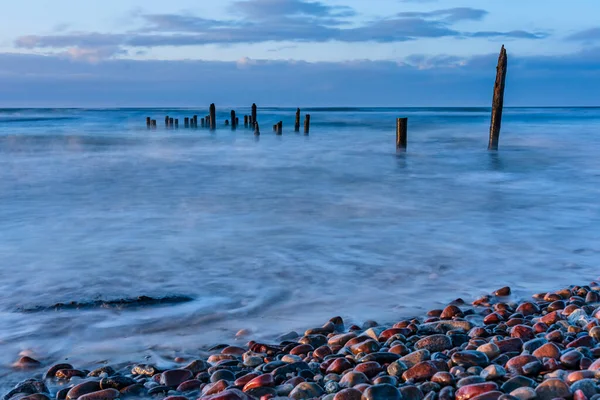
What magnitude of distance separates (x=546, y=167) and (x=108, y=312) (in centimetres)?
1381

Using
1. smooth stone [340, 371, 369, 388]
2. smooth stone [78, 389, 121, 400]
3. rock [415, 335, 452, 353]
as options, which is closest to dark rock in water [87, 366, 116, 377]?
smooth stone [78, 389, 121, 400]

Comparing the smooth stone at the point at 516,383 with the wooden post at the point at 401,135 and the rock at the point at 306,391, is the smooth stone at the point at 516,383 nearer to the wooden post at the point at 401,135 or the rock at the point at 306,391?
the rock at the point at 306,391

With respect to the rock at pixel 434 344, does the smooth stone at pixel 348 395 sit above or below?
above

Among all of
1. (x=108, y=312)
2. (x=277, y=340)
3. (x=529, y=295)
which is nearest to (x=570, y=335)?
(x=529, y=295)

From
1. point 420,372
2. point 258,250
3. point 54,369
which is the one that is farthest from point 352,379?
point 258,250

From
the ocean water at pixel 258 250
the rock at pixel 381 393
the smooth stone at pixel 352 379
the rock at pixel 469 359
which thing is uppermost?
the rock at pixel 381 393

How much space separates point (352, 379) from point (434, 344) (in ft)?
2.21

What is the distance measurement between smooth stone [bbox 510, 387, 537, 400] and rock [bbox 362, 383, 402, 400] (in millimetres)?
478

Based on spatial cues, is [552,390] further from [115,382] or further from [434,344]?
[115,382]

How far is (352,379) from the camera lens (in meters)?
2.83

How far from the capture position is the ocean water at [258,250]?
4.08 metres

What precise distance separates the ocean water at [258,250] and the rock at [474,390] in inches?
58.7

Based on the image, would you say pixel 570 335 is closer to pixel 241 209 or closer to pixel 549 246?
pixel 549 246

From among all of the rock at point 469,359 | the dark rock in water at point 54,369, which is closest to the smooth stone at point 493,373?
the rock at point 469,359
